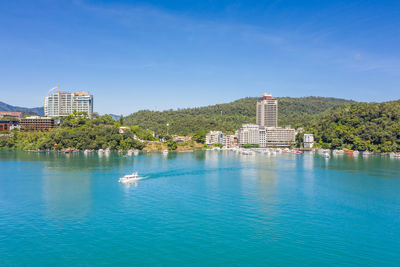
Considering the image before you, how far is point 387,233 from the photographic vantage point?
924 inches

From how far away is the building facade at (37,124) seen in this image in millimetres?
125500

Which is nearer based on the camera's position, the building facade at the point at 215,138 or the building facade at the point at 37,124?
the building facade at the point at 37,124

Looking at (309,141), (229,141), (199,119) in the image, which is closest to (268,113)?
(199,119)

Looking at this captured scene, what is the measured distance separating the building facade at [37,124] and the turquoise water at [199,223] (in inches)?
3586

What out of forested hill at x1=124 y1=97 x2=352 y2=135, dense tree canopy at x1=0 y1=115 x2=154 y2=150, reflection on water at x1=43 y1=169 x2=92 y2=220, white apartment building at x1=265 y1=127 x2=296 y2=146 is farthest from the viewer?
forested hill at x1=124 y1=97 x2=352 y2=135

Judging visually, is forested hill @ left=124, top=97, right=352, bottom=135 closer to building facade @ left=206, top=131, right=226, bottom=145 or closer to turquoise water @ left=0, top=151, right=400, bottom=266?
building facade @ left=206, top=131, right=226, bottom=145

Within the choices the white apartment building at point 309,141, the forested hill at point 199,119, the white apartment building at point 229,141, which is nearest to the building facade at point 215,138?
the white apartment building at point 229,141

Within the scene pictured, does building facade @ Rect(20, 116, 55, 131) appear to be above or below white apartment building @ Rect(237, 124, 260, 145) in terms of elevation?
above

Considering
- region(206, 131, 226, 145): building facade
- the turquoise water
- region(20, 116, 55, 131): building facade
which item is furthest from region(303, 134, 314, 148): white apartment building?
region(20, 116, 55, 131): building facade

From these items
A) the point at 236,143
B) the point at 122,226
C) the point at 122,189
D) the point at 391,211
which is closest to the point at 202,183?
the point at 122,189

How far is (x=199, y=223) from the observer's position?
989 inches

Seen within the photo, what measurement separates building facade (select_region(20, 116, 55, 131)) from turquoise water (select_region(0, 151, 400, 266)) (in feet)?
299

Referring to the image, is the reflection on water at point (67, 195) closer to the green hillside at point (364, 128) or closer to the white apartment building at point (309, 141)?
the green hillside at point (364, 128)

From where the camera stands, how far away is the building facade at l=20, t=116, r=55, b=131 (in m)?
126
